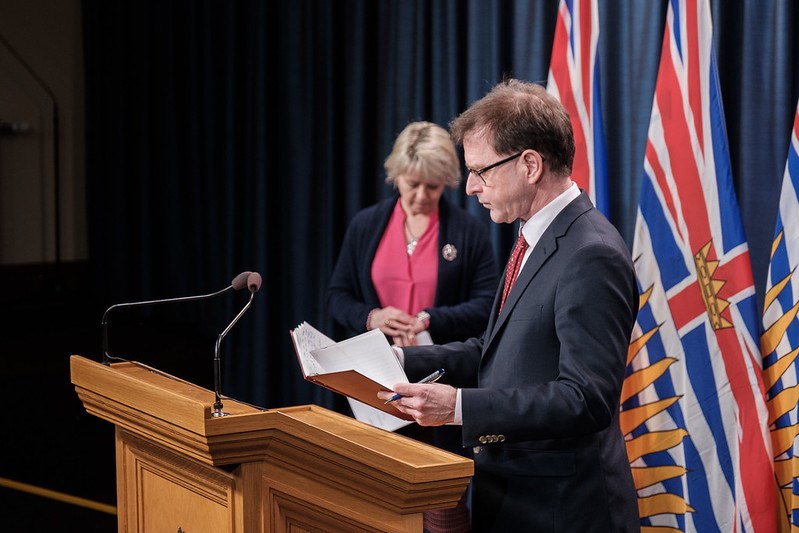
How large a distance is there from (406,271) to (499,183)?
4.81 ft

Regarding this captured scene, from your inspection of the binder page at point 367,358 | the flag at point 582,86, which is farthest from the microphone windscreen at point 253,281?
the flag at point 582,86

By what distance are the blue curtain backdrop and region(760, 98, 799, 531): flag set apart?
258 millimetres

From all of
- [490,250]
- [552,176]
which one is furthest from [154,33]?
[552,176]

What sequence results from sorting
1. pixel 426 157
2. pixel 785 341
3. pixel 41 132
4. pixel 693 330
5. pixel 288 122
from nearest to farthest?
pixel 785 341, pixel 693 330, pixel 426 157, pixel 288 122, pixel 41 132

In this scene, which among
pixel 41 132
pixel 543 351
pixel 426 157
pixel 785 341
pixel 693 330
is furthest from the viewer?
pixel 41 132

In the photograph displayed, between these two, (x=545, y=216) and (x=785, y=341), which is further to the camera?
(x=785, y=341)

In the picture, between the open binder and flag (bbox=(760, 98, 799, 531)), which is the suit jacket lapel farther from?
flag (bbox=(760, 98, 799, 531))

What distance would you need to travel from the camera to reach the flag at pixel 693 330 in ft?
9.68

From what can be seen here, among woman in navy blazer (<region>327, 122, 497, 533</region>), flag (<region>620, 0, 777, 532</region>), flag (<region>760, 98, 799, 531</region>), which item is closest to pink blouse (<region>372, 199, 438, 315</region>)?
woman in navy blazer (<region>327, 122, 497, 533</region>)

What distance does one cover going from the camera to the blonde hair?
10.9ft

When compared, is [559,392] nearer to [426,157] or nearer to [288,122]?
[426,157]

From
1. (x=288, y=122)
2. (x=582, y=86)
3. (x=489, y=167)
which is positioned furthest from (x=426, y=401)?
(x=288, y=122)

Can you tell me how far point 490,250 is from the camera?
11.3 feet

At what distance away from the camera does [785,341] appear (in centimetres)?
291
